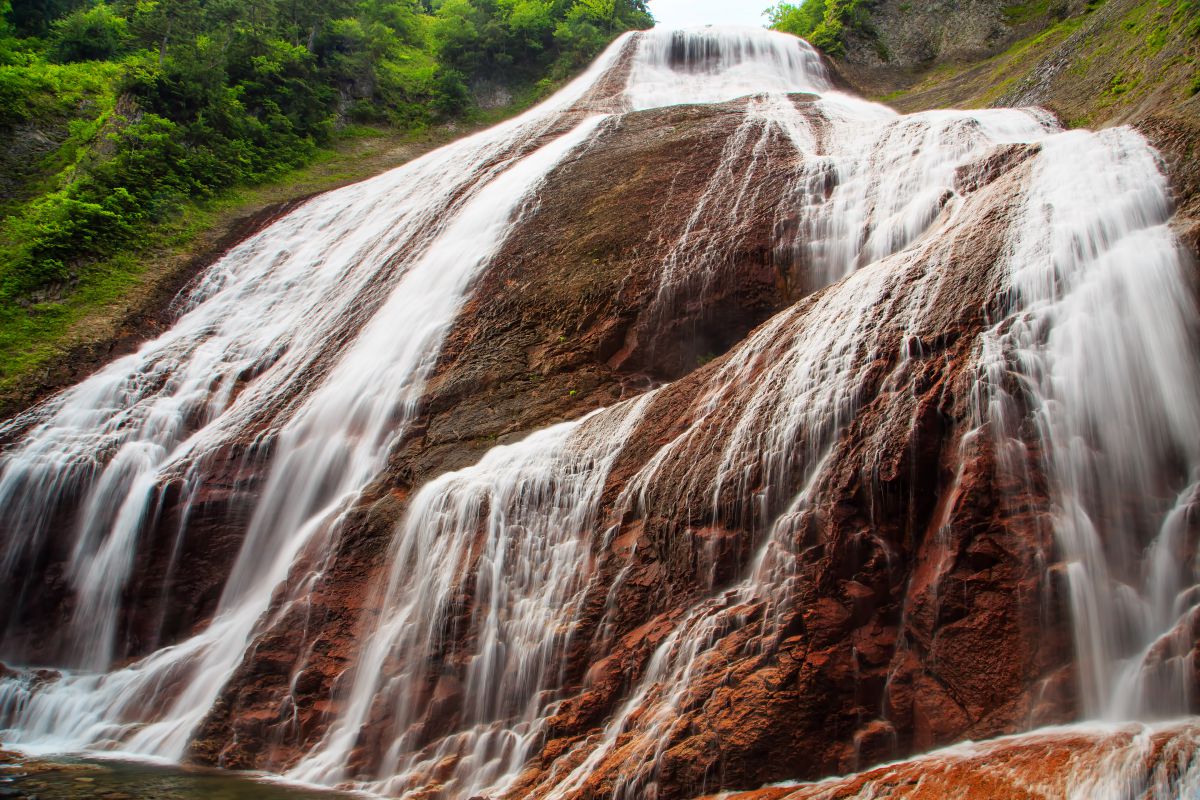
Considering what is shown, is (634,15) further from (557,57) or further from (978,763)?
(978,763)

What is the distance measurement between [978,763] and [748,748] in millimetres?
1475

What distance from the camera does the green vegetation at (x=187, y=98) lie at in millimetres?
17594

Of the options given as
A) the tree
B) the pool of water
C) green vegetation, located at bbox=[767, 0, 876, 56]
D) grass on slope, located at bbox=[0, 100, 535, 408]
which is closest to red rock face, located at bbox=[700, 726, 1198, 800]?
the pool of water

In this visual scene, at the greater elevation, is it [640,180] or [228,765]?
[640,180]

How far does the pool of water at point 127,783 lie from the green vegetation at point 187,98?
936cm

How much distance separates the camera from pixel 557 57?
32.3m

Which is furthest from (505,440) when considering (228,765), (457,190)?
(457,190)

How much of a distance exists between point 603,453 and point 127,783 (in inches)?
209

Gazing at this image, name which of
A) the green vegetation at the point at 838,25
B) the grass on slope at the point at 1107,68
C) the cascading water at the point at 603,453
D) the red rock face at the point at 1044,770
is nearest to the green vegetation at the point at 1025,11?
the grass on slope at the point at 1107,68

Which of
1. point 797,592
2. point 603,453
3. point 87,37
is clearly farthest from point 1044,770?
point 87,37

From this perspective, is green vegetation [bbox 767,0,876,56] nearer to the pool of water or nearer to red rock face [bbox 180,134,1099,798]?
red rock face [bbox 180,134,1099,798]

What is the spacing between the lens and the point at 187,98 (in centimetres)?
2312

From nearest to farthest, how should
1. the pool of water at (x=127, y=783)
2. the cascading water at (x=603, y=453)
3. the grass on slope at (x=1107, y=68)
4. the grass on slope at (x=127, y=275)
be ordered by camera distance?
the cascading water at (x=603, y=453) → the pool of water at (x=127, y=783) → the grass on slope at (x=1107, y=68) → the grass on slope at (x=127, y=275)

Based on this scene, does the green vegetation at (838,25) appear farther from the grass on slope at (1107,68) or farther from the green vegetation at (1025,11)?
the grass on slope at (1107,68)
